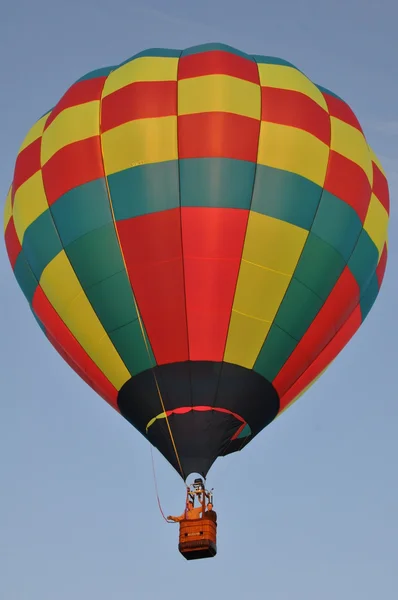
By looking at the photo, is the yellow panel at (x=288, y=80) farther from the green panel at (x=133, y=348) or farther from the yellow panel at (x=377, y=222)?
the green panel at (x=133, y=348)

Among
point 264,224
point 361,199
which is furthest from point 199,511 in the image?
point 361,199

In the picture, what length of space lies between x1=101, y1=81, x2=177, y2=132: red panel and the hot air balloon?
0.06 feet

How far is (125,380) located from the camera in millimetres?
13211

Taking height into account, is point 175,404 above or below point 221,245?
below

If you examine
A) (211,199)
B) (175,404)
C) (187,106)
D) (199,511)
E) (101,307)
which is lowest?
(199,511)

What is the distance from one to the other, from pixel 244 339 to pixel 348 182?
206 cm

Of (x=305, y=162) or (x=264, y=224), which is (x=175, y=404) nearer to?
(x=264, y=224)

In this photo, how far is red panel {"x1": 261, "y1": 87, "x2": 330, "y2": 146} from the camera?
1347cm

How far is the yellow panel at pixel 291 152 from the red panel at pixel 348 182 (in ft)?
0.40

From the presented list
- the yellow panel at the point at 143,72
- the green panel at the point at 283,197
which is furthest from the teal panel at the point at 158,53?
the green panel at the point at 283,197

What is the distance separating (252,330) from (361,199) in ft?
6.44

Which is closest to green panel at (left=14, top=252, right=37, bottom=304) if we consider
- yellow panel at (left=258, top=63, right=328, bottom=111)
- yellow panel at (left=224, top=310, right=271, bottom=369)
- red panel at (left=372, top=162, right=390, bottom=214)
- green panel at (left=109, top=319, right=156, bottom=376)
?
green panel at (left=109, top=319, right=156, bottom=376)

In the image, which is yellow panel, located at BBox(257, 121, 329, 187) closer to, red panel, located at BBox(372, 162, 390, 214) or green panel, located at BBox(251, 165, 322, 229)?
green panel, located at BBox(251, 165, 322, 229)

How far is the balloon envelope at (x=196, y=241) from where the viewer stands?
1297cm
